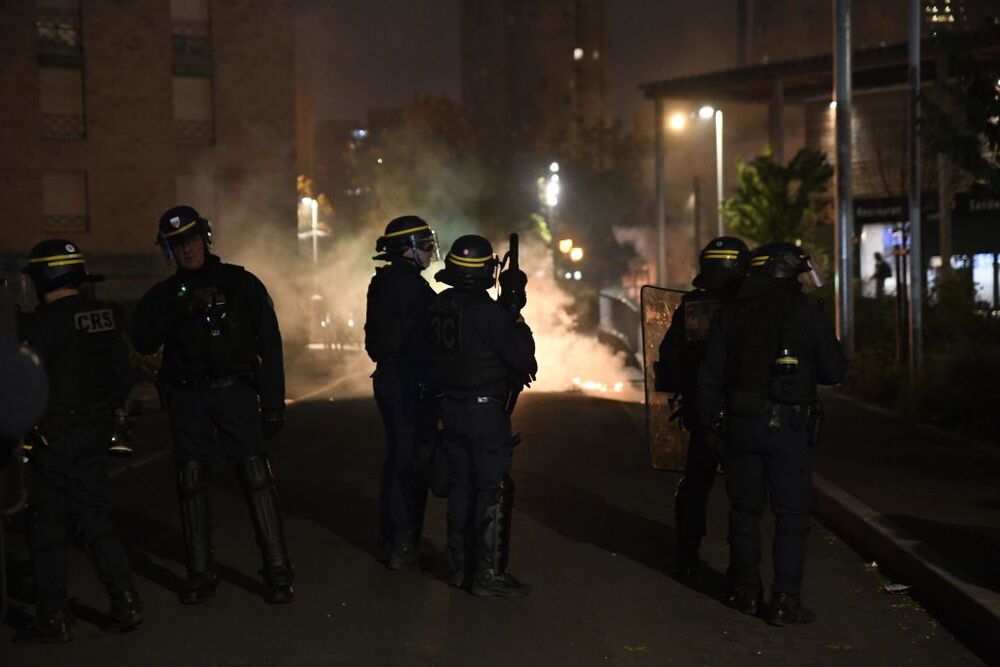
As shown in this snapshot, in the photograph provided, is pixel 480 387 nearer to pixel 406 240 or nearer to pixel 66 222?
pixel 406 240

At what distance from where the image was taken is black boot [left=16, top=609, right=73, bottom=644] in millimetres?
6086

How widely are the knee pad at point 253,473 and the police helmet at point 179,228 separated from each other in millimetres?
1071

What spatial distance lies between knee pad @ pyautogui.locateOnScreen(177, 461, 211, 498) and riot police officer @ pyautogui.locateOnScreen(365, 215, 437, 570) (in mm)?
1191

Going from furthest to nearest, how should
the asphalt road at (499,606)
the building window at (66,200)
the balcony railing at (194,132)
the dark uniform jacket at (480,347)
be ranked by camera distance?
the balcony railing at (194,132), the building window at (66,200), the dark uniform jacket at (480,347), the asphalt road at (499,606)

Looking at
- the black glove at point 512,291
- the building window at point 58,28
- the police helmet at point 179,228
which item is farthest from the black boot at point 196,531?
the building window at point 58,28

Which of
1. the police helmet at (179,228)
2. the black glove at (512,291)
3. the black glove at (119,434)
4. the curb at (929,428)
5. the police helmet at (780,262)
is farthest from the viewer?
the curb at (929,428)

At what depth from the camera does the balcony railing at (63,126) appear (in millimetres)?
40062

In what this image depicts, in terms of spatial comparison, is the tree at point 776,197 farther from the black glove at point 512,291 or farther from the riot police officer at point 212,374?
the riot police officer at point 212,374

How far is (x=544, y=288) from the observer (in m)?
44.1

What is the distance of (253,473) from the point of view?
6.68 metres

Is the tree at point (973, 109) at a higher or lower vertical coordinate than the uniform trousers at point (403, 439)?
higher

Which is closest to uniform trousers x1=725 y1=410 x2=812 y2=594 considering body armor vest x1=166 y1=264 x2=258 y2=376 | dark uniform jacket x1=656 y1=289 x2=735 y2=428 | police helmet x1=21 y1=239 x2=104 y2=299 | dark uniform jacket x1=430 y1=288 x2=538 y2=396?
dark uniform jacket x1=656 y1=289 x2=735 y2=428

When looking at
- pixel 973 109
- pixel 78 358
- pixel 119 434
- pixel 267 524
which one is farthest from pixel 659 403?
pixel 973 109

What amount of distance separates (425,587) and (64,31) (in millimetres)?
37114
